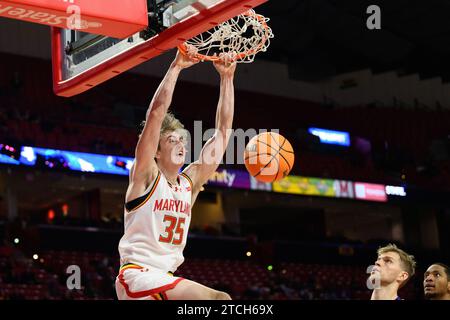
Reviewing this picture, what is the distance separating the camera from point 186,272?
60.3ft

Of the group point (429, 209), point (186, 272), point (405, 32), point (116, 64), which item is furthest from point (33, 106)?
point (116, 64)

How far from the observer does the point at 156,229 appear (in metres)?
5.00

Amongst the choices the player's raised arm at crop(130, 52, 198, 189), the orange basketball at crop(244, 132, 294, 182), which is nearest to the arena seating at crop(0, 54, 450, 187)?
the orange basketball at crop(244, 132, 294, 182)

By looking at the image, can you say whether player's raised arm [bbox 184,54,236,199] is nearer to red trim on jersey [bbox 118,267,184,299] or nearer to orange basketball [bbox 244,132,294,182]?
orange basketball [bbox 244,132,294,182]

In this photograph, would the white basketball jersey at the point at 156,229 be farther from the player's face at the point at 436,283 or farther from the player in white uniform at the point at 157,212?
the player's face at the point at 436,283

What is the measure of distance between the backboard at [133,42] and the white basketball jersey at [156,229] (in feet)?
2.65

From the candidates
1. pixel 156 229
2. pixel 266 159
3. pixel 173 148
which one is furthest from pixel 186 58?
pixel 156 229

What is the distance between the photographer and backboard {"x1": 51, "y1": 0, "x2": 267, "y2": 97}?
4867mm

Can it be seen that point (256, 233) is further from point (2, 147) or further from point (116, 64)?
point (116, 64)

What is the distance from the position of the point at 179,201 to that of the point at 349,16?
15.9 meters

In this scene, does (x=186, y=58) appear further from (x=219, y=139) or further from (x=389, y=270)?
(x=389, y=270)

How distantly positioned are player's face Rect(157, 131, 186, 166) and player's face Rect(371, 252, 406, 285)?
147cm

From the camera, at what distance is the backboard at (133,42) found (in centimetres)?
487

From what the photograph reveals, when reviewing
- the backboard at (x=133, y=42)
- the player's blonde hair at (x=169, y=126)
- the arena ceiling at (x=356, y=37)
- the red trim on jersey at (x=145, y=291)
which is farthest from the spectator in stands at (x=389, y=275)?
the arena ceiling at (x=356, y=37)
